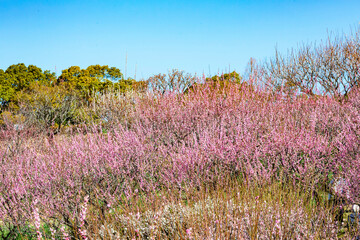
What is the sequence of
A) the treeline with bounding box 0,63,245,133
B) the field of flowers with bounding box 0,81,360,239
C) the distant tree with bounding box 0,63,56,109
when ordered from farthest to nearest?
the distant tree with bounding box 0,63,56,109 → the treeline with bounding box 0,63,245,133 → the field of flowers with bounding box 0,81,360,239

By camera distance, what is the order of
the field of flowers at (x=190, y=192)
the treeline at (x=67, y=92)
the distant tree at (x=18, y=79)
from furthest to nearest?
the distant tree at (x=18, y=79) < the treeline at (x=67, y=92) < the field of flowers at (x=190, y=192)

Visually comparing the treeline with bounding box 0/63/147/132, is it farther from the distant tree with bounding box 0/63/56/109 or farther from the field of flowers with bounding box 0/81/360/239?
the field of flowers with bounding box 0/81/360/239

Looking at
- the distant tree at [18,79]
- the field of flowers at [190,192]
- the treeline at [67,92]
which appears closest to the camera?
the field of flowers at [190,192]

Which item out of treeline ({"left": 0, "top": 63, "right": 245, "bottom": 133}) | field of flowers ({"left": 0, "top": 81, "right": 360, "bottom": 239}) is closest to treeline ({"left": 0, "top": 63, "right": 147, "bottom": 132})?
treeline ({"left": 0, "top": 63, "right": 245, "bottom": 133})

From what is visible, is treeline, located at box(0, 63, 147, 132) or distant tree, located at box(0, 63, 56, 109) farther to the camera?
distant tree, located at box(0, 63, 56, 109)

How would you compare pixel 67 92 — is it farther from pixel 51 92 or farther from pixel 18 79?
pixel 18 79

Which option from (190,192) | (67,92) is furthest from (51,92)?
(190,192)

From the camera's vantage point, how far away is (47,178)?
4629 mm

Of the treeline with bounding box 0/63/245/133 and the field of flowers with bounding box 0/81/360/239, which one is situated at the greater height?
the treeline with bounding box 0/63/245/133

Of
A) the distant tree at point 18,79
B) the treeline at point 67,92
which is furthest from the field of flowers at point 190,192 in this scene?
the distant tree at point 18,79

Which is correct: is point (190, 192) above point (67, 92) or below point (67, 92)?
below

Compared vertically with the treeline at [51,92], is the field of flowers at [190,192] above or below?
below

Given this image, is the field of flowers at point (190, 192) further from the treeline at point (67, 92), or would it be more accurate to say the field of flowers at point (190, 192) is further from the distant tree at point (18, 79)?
the distant tree at point (18, 79)

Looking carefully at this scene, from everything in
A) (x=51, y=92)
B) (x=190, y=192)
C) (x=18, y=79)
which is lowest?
(x=190, y=192)
